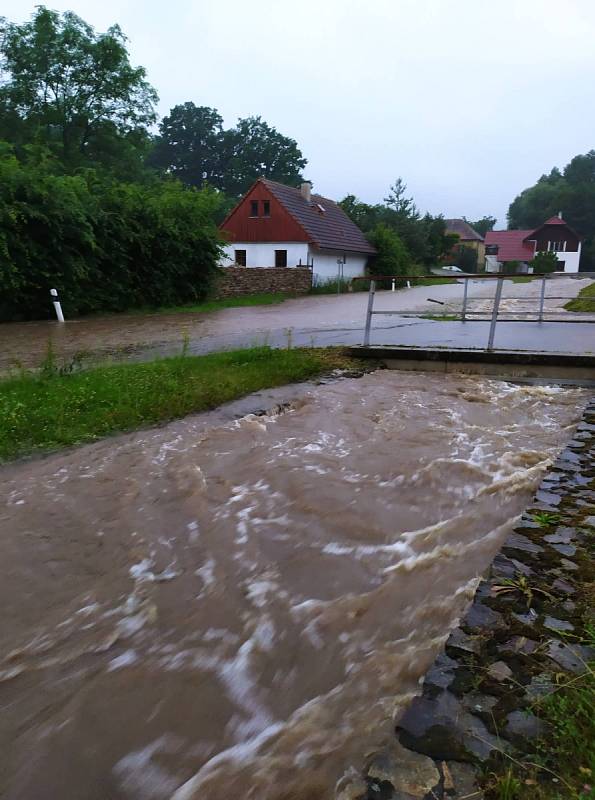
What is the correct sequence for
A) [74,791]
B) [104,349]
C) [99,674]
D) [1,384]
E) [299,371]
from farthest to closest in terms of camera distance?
[104,349]
[299,371]
[1,384]
[99,674]
[74,791]

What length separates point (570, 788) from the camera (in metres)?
2.01

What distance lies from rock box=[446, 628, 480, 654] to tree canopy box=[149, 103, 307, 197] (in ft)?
301

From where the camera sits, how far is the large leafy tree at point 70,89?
40.2 metres

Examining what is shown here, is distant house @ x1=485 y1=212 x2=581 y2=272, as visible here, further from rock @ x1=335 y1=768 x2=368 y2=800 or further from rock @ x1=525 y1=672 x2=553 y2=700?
rock @ x1=335 y1=768 x2=368 y2=800

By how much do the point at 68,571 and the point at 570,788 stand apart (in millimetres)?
3049

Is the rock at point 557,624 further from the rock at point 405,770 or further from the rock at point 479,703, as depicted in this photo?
the rock at point 405,770

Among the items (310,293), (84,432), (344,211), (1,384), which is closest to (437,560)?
(84,432)

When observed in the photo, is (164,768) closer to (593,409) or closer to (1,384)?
(1,384)

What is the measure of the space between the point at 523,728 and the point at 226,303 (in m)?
24.1

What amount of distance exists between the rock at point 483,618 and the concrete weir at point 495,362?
24.1ft

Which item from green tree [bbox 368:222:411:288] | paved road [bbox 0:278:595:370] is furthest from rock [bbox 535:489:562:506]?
green tree [bbox 368:222:411:288]

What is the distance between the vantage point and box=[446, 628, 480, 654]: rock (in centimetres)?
289

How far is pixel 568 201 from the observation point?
103312mm

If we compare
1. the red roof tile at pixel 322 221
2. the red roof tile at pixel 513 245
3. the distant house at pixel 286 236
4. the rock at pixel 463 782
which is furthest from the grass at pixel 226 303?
the red roof tile at pixel 513 245
